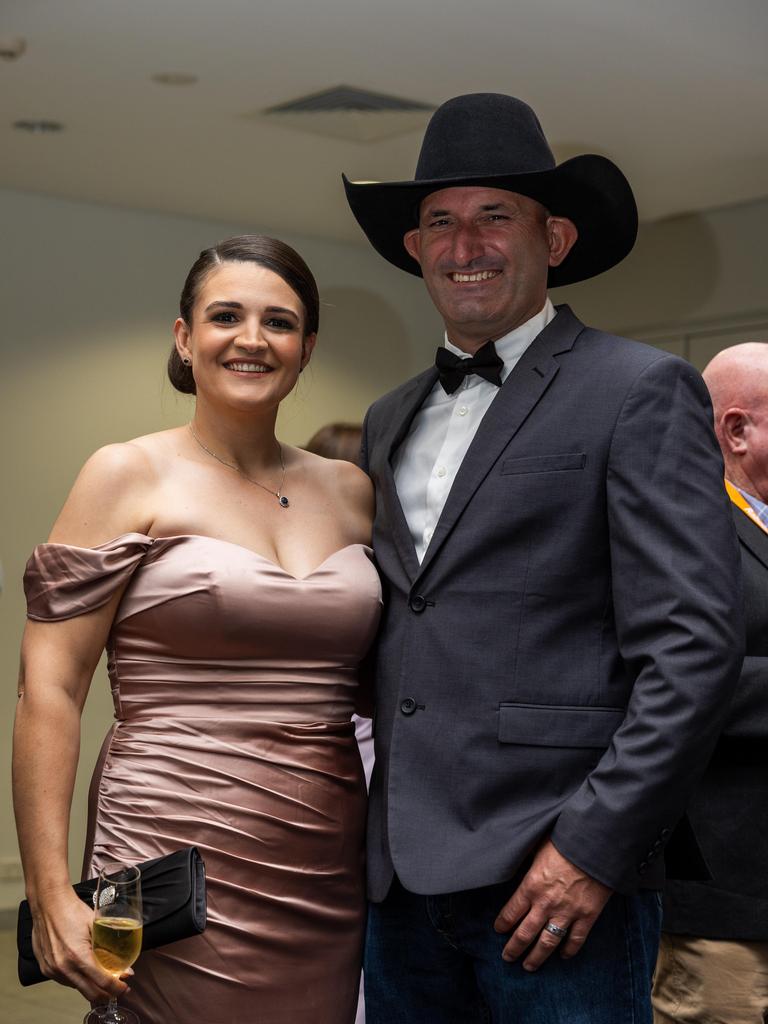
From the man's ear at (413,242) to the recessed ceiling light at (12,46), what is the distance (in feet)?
8.31

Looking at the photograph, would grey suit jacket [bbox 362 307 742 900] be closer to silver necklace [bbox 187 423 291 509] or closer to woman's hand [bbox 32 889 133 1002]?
silver necklace [bbox 187 423 291 509]

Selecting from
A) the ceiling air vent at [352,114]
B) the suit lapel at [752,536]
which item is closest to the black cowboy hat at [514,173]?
the suit lapel at [752,536]

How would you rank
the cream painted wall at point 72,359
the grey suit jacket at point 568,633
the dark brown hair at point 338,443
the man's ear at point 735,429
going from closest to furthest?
the grey suit jacket at point 568,633, the man's ear at point 735,429, the dark brown hair at point 338,443, the cream painted wall at point 72,359

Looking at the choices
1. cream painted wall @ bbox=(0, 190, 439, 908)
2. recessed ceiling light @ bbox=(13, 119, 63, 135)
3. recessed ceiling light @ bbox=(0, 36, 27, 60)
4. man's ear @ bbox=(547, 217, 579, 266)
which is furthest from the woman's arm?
cream painted wall @ bbox=(0, 190, 439, 908)

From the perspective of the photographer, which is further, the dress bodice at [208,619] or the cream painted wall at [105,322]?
the cream painted wall at [105,322]

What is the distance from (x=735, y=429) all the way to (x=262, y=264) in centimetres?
115

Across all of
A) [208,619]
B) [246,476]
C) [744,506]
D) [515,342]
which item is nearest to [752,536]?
[744,506]

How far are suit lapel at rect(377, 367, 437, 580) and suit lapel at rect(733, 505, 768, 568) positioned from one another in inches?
26.6

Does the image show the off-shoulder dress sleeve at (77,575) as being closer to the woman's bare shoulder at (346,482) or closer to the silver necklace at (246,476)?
the silver necklace at (246,476)

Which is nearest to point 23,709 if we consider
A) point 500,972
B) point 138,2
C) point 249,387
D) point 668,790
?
point 249,387

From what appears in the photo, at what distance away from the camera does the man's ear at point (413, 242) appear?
98.7 inches

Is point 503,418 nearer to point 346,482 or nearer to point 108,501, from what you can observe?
point 346,482

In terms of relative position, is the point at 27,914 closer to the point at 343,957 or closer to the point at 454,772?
the point at 343,957

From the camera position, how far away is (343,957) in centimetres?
225
